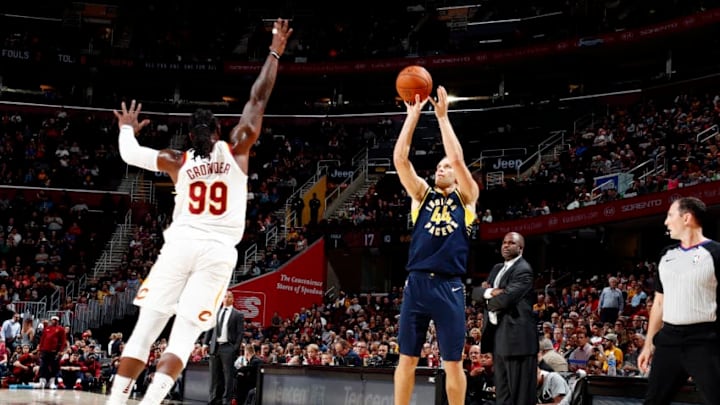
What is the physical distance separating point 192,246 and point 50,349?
14.7 m

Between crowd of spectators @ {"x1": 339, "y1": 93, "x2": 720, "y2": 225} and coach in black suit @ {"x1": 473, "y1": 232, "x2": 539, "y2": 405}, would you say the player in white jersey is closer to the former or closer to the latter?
coach in black suit @ {"x1": 473, "y1": 232, "x2": 539, "y2": 405}

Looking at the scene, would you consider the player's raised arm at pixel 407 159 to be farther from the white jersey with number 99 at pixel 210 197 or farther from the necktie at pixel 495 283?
the necktie at pixel 495 283

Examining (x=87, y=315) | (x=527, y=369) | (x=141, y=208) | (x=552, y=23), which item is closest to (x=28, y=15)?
(x=141, y=208)

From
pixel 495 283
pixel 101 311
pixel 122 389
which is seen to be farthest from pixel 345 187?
pixel 122 389

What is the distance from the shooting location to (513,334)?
8.05 meters

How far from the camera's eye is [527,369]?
8031 millimetres

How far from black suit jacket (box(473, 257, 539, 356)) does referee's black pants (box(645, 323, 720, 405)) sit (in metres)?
2.09

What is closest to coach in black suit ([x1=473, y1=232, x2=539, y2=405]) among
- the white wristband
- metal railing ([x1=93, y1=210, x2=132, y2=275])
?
the white wristband

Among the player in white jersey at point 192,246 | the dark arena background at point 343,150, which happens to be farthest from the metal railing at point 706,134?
the player in white jersey at point 192,246

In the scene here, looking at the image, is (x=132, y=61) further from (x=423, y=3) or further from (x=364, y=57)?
(x=423, y=3)

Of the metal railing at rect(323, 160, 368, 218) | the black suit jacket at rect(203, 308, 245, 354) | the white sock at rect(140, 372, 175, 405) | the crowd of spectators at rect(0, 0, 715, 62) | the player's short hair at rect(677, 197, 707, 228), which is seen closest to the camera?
the white sock at rect(140, 372, 175, 405)

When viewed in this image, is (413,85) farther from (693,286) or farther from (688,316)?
(688,316)

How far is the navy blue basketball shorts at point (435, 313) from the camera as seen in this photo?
6402 millimetres

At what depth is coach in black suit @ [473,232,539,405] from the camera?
26.2 feet
